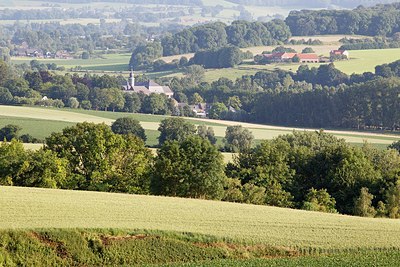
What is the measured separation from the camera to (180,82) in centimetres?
16488

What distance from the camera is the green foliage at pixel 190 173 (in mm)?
49781

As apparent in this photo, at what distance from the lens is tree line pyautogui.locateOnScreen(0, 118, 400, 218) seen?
4972 centimetres

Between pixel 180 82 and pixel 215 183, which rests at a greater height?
pixel 215 183

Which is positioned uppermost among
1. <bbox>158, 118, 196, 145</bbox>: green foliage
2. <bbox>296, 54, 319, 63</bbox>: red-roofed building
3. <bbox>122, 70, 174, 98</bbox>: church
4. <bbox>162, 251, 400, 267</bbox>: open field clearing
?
<bbox>162, 251, 400, 267</bbox>: open field clearing

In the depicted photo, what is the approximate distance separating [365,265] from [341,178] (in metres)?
21.4

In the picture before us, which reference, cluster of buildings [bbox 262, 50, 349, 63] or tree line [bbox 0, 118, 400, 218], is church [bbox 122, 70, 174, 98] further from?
tree line [bbox 0, 118, 400, 218]

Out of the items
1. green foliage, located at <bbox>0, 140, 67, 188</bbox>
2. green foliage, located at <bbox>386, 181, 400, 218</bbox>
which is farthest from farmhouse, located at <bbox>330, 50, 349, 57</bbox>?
green foliage, located at <bbox>0, 140, 67, 188</bbox>

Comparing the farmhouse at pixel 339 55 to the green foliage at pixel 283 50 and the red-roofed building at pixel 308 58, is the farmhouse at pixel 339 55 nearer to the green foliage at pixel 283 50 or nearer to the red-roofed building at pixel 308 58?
the red-roofed building at pixel 308 58

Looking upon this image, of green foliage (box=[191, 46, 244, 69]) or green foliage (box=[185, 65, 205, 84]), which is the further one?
green foliage (box=[191, 46, 244, 69])

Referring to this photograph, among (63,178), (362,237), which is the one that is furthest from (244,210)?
(63,178)

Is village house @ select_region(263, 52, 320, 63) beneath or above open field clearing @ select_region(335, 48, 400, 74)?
beneath

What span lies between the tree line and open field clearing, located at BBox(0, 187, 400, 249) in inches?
271

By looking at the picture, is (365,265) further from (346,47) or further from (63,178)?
(346,47)

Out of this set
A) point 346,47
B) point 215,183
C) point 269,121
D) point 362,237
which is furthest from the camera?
point 346,47
